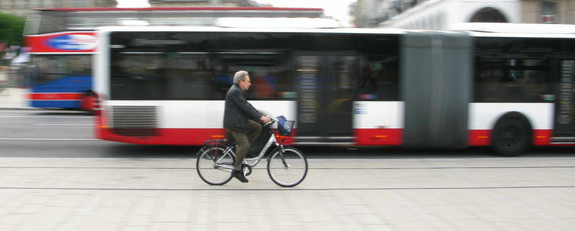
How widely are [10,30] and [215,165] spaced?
69.9 m

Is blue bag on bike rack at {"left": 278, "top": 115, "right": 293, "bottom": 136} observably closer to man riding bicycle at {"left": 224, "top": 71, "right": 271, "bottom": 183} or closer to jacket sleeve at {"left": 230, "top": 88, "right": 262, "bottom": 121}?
man riding bicycle at {"left": 224, "top": 71, "right": 271, "bottom": 183}

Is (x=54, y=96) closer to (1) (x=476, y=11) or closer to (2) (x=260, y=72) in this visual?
(2) (x=260, y=72)

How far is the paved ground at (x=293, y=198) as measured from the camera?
5340 millimetres

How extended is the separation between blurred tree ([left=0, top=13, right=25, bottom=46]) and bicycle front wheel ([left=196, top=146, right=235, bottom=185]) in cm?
6861

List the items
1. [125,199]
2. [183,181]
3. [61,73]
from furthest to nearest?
[61,73] < [183,181] < [125,199]

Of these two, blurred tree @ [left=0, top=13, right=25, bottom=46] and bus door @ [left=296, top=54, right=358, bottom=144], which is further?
blurred tree @ [left=0, top=13, right=25, bottom=46]

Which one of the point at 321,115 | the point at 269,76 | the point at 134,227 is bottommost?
the point at 134,227

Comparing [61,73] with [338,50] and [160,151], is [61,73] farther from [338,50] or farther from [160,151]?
[338,50]

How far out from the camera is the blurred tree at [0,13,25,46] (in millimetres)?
66938

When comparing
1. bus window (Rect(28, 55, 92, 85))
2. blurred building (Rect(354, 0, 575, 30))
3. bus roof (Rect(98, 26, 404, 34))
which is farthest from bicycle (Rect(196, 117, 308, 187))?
blurred building (Rect(354, 0, 575, 30))

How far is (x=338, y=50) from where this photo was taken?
989 cm

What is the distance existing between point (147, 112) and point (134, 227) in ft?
15.8

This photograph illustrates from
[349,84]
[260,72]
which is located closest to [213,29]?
[260,72]

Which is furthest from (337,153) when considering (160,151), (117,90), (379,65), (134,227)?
(134,227)
